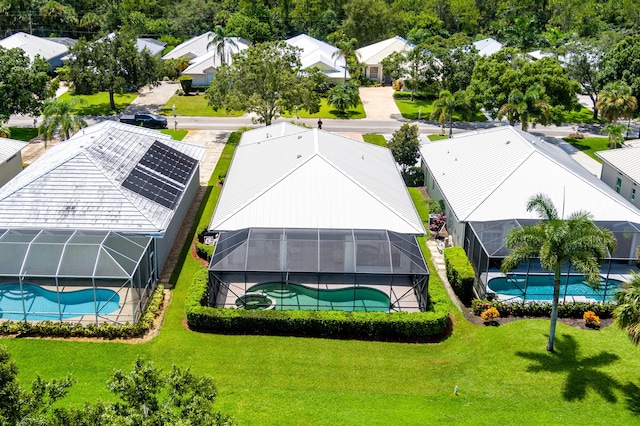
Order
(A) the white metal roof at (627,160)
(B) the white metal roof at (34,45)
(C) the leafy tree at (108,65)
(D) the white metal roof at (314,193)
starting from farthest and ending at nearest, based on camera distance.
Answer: (B) the white metal roof at (34,45) < (C) the leafy tree at (108,65) < (A) the white metal roof at (627,160) < (D) the white metal roof at (314,193)

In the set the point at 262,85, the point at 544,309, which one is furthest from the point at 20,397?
the point at 262,85

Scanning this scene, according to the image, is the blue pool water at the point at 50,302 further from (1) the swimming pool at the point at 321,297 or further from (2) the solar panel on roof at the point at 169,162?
(2) the solar panel on roof at the point at 169,162

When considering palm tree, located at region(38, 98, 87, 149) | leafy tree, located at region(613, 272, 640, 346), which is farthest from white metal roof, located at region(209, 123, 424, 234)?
palm tree, located at region(38, 98, 87, 149)

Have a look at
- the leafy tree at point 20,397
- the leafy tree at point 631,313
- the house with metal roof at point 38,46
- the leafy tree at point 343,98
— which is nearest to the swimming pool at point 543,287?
the leafy tree at point 631,313

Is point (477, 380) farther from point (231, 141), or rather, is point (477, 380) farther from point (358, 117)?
point (358, 117)

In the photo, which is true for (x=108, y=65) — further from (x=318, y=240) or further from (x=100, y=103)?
(x=318, y=240)

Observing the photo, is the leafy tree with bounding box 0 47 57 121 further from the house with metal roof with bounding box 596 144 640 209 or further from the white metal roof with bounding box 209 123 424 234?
the house with metal roof with bounding box 596 144 640 209
